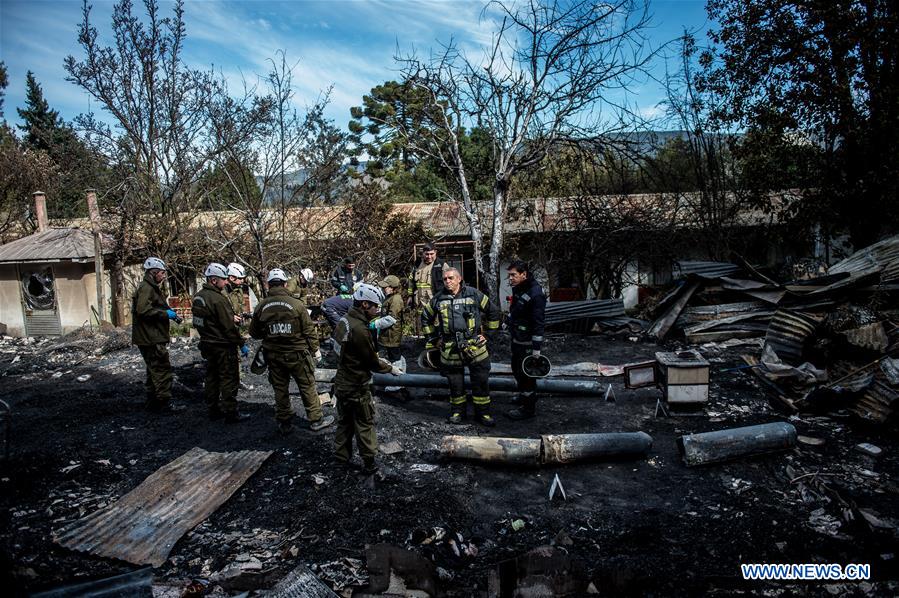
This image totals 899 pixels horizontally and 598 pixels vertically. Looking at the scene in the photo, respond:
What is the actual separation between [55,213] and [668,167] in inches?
922

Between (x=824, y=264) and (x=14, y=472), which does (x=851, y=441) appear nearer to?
(x=14, y=472)

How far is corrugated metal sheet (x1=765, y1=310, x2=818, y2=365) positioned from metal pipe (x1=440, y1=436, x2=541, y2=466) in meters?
4.92

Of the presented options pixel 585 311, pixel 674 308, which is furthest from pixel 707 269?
pixel 585 311

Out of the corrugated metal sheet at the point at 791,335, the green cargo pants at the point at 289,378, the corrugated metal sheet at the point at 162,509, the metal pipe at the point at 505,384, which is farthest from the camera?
the corrugated metal sheet at the point at 791,335

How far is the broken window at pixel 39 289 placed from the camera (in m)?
16.2

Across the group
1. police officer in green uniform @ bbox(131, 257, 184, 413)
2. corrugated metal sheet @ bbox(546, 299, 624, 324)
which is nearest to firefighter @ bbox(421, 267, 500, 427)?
police officer in green uniform @ bbox(131, 257, 184, 413)

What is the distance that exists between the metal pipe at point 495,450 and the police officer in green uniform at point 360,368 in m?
0.79

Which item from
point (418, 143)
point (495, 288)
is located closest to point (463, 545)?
point (495, 288)

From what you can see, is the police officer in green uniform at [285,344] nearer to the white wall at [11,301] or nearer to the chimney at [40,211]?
the white wall at [11,301]

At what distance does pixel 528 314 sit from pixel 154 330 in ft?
15.7

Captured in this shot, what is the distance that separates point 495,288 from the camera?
11.5 metres

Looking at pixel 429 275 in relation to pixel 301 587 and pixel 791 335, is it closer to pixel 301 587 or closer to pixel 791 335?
pixel 791 335

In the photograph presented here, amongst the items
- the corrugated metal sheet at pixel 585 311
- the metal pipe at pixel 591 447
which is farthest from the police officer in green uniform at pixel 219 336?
the corrugated metal sheet at pixel 585 311

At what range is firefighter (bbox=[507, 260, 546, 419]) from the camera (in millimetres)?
6258
